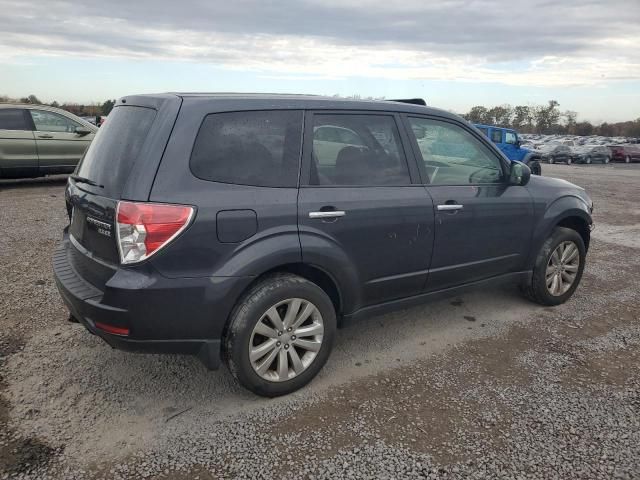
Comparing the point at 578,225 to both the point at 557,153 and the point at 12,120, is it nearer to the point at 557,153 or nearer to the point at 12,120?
the point at 12,120

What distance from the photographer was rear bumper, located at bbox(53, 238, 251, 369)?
2.58 meters

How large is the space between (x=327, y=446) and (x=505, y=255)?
7.66 ft

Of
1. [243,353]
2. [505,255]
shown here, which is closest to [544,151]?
[505,255]

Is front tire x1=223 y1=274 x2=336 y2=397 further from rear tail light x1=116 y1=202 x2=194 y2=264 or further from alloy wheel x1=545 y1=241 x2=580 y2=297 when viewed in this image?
alloy wheel x1=545 y1=241 x2=580 y2=297

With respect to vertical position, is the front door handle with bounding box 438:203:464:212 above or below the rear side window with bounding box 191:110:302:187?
below

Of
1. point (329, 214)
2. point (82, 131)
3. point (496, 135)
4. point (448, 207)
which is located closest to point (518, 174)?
point (448, 207)

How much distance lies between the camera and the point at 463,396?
312cm

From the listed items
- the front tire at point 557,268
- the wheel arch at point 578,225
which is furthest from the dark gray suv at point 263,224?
the wheel arch at point 578,225

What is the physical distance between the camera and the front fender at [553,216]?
4.32 m

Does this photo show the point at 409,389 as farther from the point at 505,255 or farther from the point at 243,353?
the point at 505,255

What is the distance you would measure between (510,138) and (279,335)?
17860mm

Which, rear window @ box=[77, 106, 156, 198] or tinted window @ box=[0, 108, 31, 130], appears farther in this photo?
tinted window @ box=[0, 108, 31, 130]

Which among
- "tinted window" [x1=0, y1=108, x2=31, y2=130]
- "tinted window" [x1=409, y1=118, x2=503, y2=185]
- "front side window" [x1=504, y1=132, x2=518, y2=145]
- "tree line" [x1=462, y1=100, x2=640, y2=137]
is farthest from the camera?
"tree line" [x1=462, y1=100, x2=640, y2=137]

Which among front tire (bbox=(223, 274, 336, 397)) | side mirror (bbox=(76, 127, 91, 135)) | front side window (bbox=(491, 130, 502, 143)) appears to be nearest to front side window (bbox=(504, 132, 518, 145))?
front side window (bbox=(491, 130, 502, 143))
